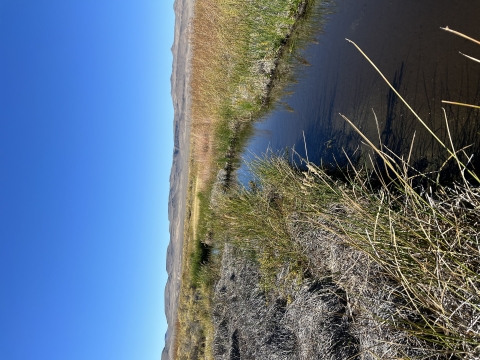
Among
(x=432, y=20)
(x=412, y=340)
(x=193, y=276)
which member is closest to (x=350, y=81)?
(x=432, y=20)

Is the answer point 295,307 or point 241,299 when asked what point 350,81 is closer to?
point 295,307

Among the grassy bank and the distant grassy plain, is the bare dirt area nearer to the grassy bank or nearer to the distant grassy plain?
the distant grassy plain

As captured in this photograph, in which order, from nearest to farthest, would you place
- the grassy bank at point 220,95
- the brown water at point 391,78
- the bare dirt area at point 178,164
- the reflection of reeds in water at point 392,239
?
the reflection of reeds in water at point 392,239
the brown water at point 391,78
the grassy bank at point 220,95
the bare dirt area at point 178,164

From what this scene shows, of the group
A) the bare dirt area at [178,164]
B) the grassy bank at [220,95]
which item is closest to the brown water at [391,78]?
the grassy bank at [220,95]

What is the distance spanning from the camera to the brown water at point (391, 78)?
3879mm

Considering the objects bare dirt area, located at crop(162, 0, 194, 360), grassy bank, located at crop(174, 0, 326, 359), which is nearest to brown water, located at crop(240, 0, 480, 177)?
grassy bank, located at crop(174, 0, 326, 359)

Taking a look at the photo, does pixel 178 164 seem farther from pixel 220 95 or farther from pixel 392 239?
pixel 392 239

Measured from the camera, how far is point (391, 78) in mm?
4703

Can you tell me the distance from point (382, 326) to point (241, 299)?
3.55 meters

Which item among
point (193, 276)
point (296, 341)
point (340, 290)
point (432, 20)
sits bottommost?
point (193, 276)

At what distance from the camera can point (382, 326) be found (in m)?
2.95

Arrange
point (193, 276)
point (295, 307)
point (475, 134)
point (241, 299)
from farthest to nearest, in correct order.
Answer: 1. point (193, 276)
2. point (241, 299)
3. point (295, 307)
4. point (475, 134)

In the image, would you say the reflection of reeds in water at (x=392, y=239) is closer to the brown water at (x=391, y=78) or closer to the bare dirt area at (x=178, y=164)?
the brown water at (x=391, y=78)

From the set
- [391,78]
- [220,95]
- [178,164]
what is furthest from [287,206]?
[178,164]
